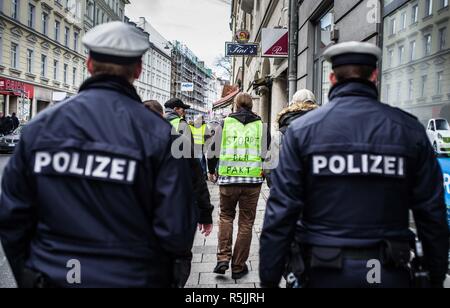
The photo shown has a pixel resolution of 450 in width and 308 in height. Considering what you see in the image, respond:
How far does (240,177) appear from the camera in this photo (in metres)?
4.48

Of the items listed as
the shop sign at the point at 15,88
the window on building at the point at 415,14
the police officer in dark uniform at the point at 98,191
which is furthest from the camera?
the shop sign at the point at 15,88

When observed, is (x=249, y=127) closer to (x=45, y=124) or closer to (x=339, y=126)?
(x=339, y=126)

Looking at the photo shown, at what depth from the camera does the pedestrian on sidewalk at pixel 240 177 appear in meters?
4.42

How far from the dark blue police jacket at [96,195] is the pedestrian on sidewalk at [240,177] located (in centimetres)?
255

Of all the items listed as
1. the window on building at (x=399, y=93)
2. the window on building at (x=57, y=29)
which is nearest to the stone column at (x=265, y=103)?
the window on building at (x=399, y=93)

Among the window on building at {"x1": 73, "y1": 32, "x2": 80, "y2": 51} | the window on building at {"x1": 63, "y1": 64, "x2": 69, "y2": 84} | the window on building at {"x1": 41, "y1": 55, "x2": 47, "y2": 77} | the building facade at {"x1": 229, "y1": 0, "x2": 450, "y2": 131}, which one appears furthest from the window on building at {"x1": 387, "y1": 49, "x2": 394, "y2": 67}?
the window on building at {"x1": 73, "y1": 32, "x2": 80, "y2": 51}

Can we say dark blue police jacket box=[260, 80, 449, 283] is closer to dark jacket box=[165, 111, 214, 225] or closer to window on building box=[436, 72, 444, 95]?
dark jacket box=[165, 111, 214, 225]

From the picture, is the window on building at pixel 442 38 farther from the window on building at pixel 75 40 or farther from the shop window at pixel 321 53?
the window on building at pixel 75 40

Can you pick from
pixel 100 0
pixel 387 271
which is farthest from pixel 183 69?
pixel 387 271

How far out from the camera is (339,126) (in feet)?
6.57

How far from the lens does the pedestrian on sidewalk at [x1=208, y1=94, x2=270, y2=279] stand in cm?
442

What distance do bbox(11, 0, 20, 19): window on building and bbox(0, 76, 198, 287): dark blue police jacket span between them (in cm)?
3289
